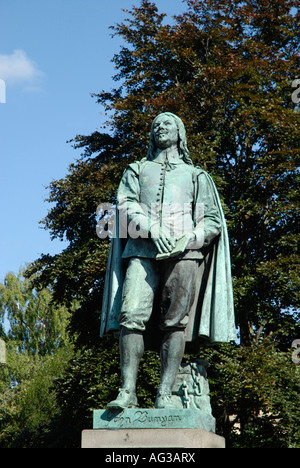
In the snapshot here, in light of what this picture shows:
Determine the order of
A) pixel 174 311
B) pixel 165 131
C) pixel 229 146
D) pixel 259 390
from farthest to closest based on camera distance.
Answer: pixel 229 146
pixel 259 390
pixel 165 131
pixel 174 311

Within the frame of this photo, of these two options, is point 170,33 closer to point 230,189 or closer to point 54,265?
point 230,189

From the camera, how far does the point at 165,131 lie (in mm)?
7684

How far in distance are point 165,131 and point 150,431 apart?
10.1ft

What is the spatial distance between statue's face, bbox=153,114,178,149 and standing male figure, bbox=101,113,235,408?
0.03 feet

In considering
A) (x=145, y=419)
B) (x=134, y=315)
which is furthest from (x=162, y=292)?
(x=145, y=419)

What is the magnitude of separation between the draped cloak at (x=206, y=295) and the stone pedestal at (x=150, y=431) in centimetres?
96

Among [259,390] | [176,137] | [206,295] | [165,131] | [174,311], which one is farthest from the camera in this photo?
[259,390]

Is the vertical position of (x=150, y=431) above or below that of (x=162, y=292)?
below

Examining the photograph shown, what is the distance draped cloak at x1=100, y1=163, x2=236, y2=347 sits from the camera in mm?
7090

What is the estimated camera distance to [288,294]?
20.5 meters

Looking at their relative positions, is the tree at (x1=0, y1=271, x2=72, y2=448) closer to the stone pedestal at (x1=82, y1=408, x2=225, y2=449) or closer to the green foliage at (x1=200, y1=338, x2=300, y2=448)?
the green foliage at (x1=200, y1=338, x2=300, y2=448)

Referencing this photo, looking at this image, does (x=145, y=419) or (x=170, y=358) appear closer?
(x=145, y=419)

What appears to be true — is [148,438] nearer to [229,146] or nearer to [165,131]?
[165,131]

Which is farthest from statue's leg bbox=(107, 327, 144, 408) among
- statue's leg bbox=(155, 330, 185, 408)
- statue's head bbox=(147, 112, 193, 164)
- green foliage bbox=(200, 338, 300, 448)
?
green foliage bbox=(200, 338, 300, 448)
